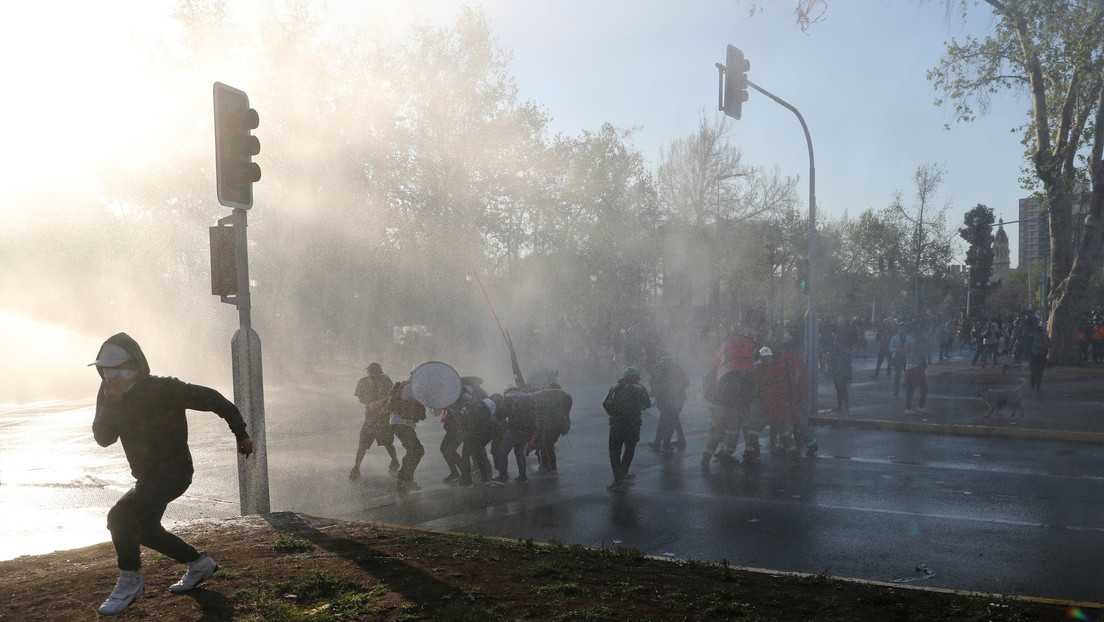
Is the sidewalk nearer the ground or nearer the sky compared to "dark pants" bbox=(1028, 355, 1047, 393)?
nearer the ground

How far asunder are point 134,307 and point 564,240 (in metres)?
16.7

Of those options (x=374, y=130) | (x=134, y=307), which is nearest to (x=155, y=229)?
(x=134, y=307)

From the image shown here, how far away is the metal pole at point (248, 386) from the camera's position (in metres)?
6.69

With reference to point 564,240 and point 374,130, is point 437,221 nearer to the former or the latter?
point 374,130

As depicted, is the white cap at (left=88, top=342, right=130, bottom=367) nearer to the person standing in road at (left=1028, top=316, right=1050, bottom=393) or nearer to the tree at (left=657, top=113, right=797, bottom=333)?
the person standing in road at (left=1028, top=316, right=1050, bottom=393)

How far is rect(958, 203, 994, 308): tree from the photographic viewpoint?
37.9 m

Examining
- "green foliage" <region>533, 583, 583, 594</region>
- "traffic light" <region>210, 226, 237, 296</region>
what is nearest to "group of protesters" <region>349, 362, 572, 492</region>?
"traffic light" <region>210, 226, 237, 296</region>

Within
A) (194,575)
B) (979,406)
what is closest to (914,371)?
(979,406)

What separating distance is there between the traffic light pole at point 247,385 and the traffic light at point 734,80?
8727 mm

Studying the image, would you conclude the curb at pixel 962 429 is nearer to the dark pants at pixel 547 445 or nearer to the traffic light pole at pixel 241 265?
the dark pants at pixel 547 445

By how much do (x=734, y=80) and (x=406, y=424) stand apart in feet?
24.6

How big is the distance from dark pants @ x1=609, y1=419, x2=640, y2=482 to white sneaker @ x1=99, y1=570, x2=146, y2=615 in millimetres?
5493

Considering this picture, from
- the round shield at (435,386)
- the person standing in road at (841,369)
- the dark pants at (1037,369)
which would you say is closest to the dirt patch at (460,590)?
the round shield at (435,386)

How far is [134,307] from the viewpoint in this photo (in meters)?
34.1
